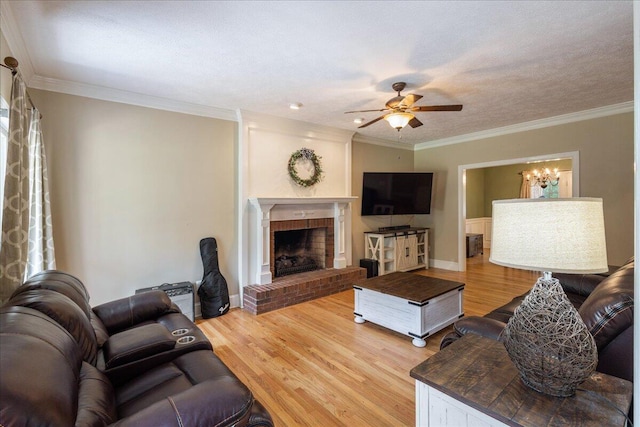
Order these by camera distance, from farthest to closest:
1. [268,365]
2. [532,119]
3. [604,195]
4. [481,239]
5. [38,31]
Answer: [481,239] < [532,119] < [604,195] < [268,365] < [38,31]

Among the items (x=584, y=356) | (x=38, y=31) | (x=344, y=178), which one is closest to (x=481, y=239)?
(x=344, y=178)

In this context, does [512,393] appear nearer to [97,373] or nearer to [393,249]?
[97,373]

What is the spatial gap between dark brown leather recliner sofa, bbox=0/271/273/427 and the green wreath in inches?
110

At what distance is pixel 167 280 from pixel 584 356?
12.2 ft

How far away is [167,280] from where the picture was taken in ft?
11.9

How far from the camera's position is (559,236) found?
1115 millimetres

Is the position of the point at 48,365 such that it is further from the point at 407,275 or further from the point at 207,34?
the point at 407,275

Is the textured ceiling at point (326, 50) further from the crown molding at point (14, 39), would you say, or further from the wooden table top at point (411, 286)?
the wooden table top at point (411, 286)

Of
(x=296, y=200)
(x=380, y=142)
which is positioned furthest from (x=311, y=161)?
(x=380, y=142)

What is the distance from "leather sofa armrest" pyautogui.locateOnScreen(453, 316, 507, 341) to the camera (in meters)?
1.81

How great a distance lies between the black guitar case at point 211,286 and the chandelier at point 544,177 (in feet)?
26.3

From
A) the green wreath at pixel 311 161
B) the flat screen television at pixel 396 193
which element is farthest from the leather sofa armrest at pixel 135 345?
the flat screen television at pixel 396 193

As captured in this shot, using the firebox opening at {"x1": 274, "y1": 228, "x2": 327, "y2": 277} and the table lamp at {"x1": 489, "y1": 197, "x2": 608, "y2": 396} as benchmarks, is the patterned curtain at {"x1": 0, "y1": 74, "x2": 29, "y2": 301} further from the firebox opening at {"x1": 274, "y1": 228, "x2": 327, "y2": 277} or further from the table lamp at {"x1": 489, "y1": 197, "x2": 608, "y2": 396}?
the firebox opening at {"x1": 274, "y1": 228, "x2": 327, "y2": 277}

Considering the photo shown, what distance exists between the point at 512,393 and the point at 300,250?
4.19m
